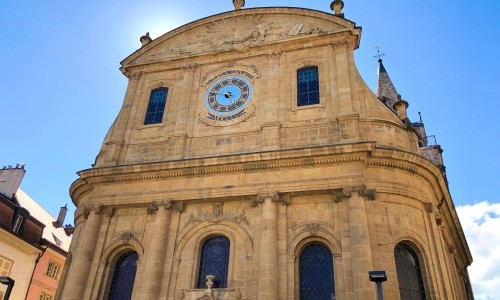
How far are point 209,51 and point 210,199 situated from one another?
311 inches

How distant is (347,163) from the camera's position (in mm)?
15680

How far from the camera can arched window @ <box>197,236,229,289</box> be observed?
1545 cm

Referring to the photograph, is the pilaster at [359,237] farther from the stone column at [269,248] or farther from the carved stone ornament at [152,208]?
the carved stone ornament at [152,208]

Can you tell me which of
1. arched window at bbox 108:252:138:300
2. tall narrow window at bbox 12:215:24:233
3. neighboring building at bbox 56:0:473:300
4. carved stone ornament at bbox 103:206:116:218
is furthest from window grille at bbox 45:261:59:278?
arched window at bbox 108:252:138:300

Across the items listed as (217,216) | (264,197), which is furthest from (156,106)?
(264,197)

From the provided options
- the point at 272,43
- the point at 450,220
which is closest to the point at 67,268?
the point at 272,43

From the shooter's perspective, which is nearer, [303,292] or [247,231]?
[303,292]

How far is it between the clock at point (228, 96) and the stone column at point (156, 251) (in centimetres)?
479

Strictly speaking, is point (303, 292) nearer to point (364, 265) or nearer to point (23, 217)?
point (364, 265)

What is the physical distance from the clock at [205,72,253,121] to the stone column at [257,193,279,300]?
15.8 feet

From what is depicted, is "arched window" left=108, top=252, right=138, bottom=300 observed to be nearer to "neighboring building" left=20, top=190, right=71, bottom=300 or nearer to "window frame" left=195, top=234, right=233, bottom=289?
"window frame" left=195, top=234, right=233, bottom=289

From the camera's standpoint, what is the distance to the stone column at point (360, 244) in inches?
523

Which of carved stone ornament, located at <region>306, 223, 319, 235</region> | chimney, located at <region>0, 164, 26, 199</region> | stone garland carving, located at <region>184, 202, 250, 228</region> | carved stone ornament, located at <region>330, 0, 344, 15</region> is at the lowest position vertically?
carved stone ornament, located at <region>306, 223, 319, 235</region>

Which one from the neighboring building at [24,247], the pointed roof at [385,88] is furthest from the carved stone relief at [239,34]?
the pointed roof at [385,88]
